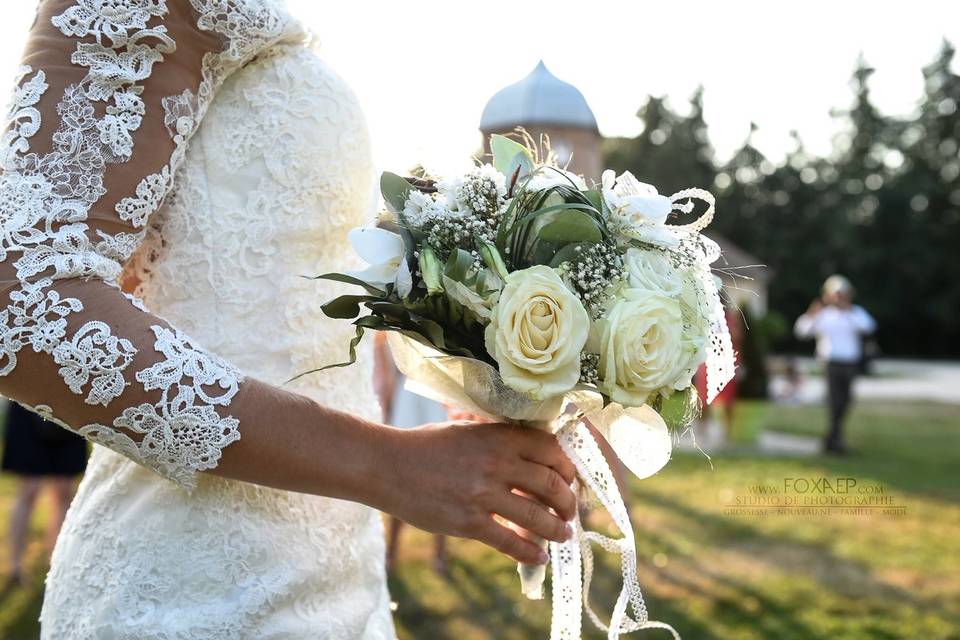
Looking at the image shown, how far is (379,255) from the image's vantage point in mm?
1338

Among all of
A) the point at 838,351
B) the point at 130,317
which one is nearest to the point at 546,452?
the point at 130,317

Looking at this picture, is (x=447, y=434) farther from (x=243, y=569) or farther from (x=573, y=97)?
(x=573, y=97)

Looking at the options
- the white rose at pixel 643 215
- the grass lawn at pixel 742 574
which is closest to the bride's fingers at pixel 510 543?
the white rose at pixel 643 215

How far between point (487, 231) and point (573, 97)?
279cm

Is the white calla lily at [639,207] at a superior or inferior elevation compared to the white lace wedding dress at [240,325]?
superior

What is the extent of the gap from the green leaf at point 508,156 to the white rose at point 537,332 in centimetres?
27

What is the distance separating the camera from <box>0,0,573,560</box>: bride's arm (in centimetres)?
117

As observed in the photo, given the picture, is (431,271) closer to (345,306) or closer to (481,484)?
(345,306)

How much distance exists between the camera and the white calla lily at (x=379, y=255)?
52.2 inches

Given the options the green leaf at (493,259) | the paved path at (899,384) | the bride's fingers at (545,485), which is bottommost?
the paved path at (899,384)

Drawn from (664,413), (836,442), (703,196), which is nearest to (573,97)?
(703,196)

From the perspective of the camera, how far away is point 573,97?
399 cm

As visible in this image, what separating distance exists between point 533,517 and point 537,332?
32 cm

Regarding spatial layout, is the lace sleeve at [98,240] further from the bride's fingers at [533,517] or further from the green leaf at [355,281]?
the bride's fingers at [533,517]
